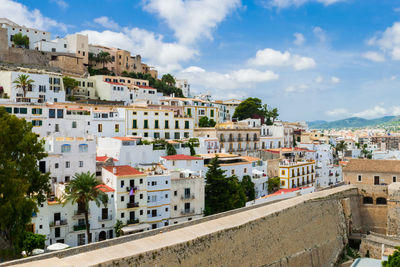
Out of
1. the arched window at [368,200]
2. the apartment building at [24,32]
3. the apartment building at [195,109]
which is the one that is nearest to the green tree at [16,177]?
the arched window at [368,200]

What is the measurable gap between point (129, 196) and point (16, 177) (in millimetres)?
8592

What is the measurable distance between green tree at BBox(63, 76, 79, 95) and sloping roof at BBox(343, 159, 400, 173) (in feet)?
94.9

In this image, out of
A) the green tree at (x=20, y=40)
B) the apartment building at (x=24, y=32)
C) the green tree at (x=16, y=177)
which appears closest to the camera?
the green tree at (x=16, y=177)

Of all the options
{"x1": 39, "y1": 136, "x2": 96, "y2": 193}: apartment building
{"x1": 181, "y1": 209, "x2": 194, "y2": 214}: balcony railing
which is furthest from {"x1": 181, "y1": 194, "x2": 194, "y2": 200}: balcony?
{"x1": 39, "y1": 136, "x2": 96, "y2": 193}: apartment building

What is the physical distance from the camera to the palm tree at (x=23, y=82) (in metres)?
31.2

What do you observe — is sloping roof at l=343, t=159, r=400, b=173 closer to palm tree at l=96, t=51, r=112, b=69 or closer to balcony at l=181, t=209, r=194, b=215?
balcony at l=181, t=209, r=194, b=215

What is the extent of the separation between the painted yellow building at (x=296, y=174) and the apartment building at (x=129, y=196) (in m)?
16.8

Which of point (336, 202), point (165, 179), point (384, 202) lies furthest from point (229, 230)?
point (384, 202)

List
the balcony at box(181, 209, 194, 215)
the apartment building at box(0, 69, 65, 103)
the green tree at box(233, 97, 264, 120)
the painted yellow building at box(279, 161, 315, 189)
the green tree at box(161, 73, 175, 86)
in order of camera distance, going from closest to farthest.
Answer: the balcony at box(181, 209, 194, 215) < the apartment building at box(0, 69, 65, 103) < the painted yellow building at box(279, 161, 315, 189) < the green tree at box(233, 97, 264, 120) < the green tree at box(161, 73, 175, 86)

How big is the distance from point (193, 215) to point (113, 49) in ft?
129

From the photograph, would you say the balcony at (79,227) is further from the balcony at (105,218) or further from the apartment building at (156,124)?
the apartment building at (156,124)

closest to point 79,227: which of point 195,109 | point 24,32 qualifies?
point 195,109

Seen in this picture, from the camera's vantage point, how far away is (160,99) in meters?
43.5

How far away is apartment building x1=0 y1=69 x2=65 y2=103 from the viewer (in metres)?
32.6
